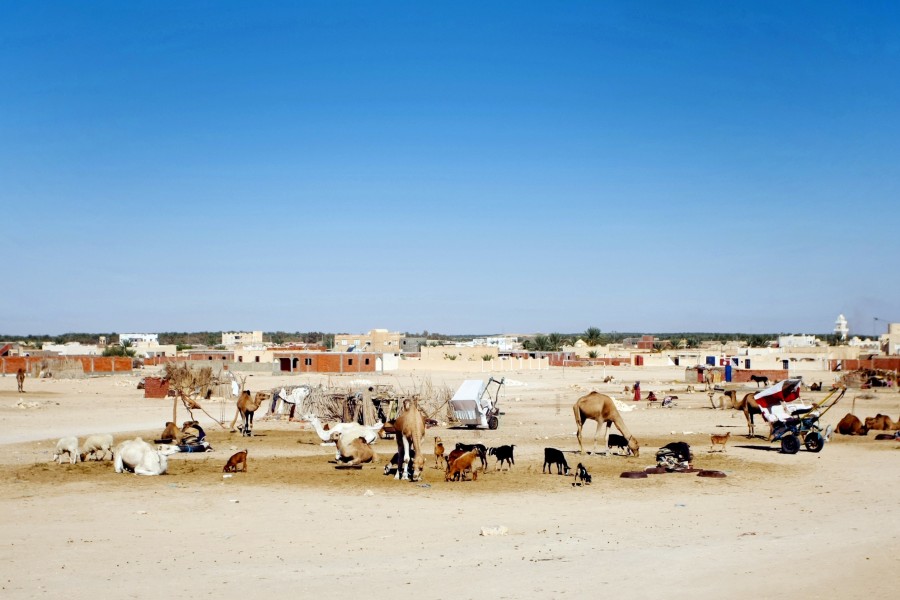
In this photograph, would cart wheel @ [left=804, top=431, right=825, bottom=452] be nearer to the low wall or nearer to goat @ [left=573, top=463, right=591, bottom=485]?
goat @ [left=573, top=463, right=591, bottom=485]

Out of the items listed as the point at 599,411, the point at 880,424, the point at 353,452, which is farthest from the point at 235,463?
the point at 880,424

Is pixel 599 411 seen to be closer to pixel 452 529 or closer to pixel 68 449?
pixel 452 529

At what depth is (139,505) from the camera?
17641 millimetres

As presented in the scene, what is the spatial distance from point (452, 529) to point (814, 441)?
48.2 ft

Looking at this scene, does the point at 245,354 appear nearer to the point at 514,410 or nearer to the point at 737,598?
the point at 514,410

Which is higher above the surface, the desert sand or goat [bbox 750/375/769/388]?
goat [bbox 750/375/769/388]

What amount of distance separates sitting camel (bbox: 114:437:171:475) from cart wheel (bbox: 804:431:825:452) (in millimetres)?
17742

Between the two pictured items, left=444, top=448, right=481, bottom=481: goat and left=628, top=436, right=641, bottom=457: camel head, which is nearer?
left=444, top=448, right=481, bottom=481: goat

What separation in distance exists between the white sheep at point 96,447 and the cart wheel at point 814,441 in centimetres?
1984

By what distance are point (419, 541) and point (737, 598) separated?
533 cm

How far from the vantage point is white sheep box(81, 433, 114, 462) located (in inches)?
965

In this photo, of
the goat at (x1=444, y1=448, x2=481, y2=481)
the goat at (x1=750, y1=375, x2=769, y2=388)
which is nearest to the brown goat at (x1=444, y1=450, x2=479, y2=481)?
the goat at (x1=444, y1=448, x2=481, y2=481)

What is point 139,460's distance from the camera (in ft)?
71.3

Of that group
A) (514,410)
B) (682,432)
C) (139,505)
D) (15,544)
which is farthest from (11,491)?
(514,410)
